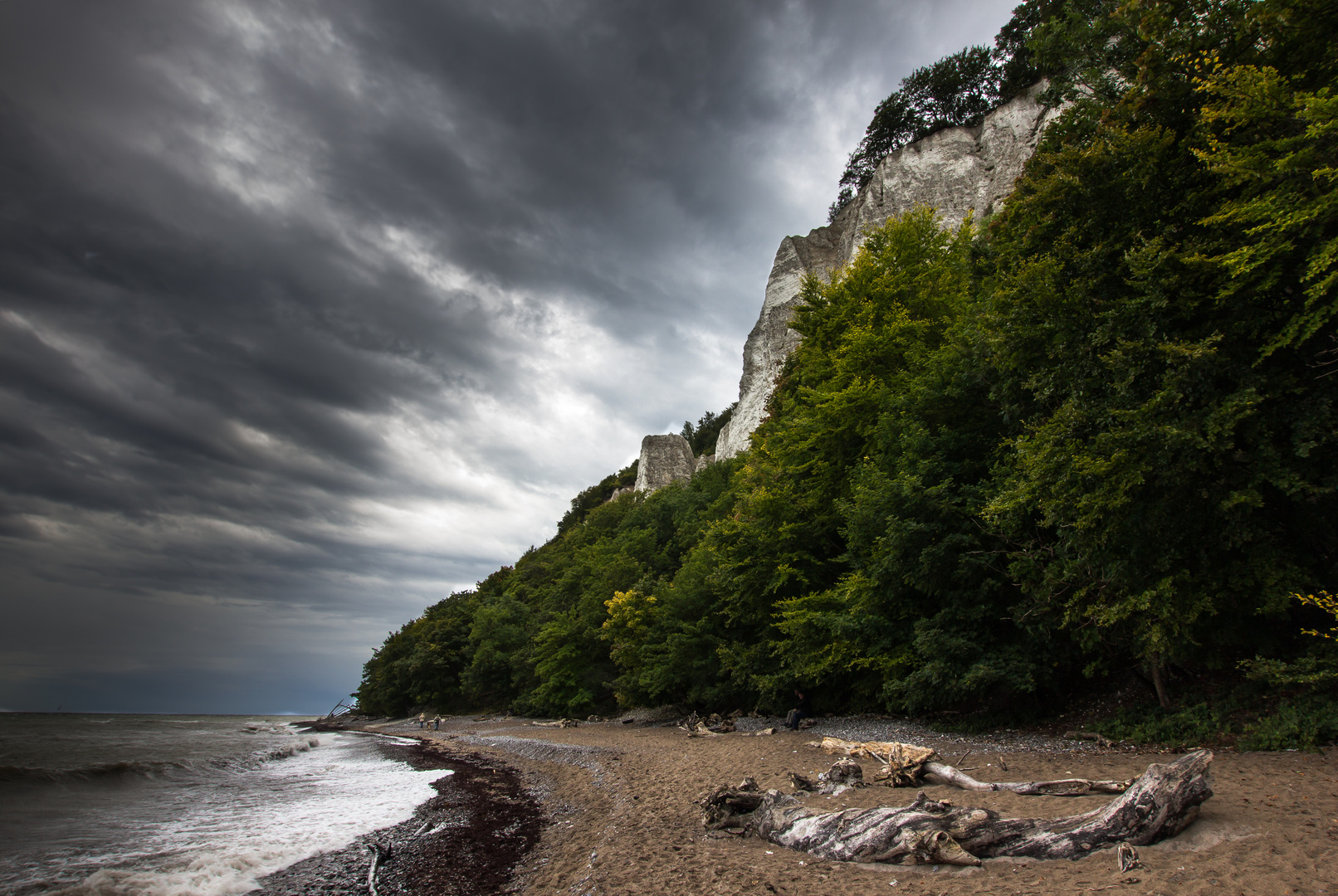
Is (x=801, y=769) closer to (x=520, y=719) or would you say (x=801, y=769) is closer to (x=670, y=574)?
(x=670, y=574)

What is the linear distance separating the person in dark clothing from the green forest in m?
0.62

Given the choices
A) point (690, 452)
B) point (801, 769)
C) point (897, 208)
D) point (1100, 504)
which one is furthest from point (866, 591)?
point (690, 452)

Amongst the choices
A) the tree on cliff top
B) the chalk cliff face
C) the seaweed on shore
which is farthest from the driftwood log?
the tree on cliff top

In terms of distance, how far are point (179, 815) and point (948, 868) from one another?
15.0 metres

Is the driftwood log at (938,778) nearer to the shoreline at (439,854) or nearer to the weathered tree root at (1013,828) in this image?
the weathered tree root at (1013,828)

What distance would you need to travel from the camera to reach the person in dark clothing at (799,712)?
16.3m

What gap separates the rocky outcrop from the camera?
66.4 meters

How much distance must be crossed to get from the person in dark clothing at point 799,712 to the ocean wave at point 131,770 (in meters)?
19.3

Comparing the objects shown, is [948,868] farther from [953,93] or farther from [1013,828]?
[953,93]

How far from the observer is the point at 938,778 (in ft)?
27.3

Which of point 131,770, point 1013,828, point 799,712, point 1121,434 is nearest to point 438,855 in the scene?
point 1013,828

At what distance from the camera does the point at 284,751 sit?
26625mm

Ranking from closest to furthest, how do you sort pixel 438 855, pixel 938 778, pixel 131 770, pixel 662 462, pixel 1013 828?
pixel 1013 828 → pixel 438 855 → pixel 938 778 → pixel 131 770 → pixel 662 462

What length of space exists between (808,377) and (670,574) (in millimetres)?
19274
